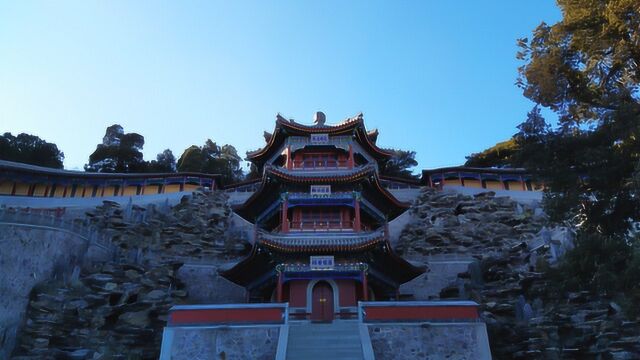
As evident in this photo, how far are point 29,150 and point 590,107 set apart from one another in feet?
189

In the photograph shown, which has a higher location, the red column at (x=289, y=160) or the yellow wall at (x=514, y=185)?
the yellow wall at (x=514, y=185)

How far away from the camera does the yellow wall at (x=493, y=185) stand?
157 ft

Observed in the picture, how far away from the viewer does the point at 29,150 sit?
2188 inches

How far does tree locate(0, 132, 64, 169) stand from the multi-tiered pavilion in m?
39.1

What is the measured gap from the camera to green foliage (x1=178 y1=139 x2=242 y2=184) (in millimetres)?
59000

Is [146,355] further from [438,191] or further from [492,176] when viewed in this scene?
[492,176]

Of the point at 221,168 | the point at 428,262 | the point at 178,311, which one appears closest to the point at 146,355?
the point at 178,311

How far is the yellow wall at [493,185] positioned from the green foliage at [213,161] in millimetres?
27821

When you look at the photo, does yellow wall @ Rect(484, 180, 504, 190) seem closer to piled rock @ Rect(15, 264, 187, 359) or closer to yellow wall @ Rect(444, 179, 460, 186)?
yellow wall @ Rect(444, 179, 460, 186)

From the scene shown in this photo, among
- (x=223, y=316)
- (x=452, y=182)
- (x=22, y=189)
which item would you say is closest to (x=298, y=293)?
(x=223, y=316)

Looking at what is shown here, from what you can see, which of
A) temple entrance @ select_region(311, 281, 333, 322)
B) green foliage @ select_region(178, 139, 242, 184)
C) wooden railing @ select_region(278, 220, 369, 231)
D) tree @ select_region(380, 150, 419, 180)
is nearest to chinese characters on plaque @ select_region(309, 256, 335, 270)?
temple entrance @ select_region(311, 281, 333, 322)

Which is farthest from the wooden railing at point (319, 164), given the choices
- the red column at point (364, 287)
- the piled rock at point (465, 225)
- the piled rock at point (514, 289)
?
the piled rock at point (465, 225)

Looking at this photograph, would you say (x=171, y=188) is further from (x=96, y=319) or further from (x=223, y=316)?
(x=223, y=316)

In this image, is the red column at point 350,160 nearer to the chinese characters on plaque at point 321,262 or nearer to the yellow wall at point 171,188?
the chinese characters on plaque at point 321,262
